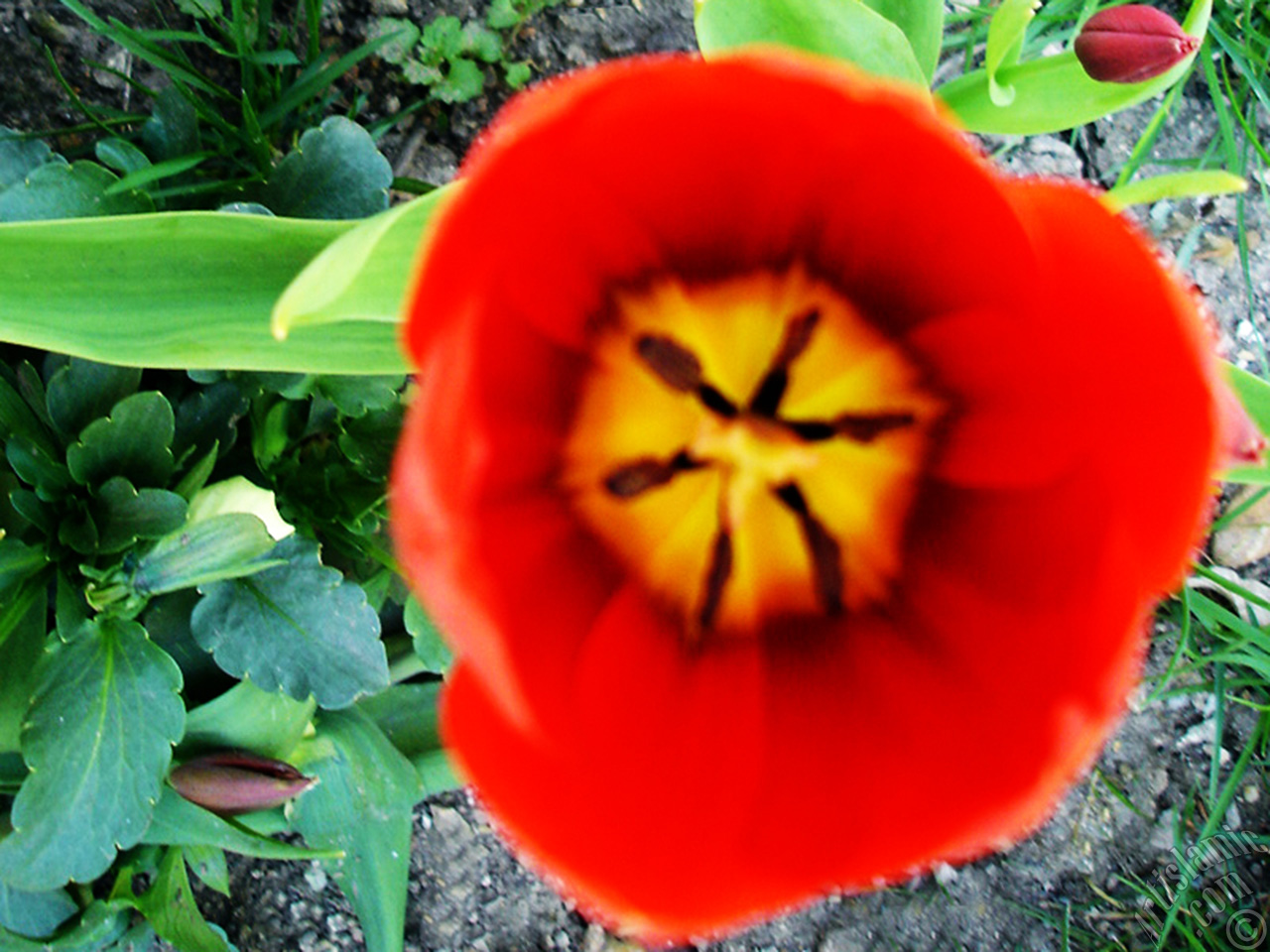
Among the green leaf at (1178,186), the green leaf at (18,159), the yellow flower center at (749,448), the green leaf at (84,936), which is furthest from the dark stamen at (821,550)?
the green leaf at (84,936)

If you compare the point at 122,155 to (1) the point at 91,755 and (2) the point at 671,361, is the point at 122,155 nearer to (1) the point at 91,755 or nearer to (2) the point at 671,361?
(1) the point at 91,755

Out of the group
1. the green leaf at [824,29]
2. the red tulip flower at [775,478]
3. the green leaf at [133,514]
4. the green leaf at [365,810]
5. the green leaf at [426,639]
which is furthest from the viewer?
the green leaf at [365,810]

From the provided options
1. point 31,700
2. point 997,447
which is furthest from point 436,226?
point 31,700

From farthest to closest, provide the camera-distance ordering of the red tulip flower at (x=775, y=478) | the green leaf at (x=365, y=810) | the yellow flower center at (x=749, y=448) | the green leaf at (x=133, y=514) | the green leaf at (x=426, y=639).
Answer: the green leaf at (x=365, y=810), the green leaf at (x=426, y=639), the green leaf at (x=133, y=514), the yellow flower center at (x=749, y=448), the red tulip flower at (x=775, y=478)

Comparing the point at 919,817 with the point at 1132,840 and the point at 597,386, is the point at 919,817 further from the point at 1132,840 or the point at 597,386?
the point at 1132,840

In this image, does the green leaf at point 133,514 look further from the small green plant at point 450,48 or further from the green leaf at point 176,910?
the small green plant at point 450,48

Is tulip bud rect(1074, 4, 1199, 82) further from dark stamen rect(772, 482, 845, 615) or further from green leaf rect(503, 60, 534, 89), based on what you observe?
green leaf rect(503, 60, 534, 89)
